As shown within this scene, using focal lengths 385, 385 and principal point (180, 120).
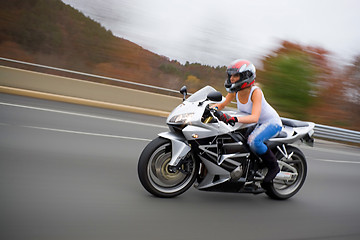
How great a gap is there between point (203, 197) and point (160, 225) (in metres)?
1.22

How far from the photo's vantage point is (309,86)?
1719cm

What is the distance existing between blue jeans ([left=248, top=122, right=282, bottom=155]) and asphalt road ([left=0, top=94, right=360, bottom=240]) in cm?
81

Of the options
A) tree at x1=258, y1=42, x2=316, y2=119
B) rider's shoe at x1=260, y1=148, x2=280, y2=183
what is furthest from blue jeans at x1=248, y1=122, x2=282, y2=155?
tree at x1=258, y1=42, x2=316, y2=119

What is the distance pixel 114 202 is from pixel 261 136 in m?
1.98

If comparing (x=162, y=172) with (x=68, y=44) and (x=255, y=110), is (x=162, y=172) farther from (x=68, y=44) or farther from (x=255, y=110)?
(x=68, y=44)

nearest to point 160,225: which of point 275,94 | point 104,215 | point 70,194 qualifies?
point 104,215

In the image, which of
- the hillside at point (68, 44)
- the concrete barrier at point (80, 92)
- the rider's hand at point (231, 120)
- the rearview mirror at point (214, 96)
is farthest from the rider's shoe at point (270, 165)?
the hillside at point (68, 44)

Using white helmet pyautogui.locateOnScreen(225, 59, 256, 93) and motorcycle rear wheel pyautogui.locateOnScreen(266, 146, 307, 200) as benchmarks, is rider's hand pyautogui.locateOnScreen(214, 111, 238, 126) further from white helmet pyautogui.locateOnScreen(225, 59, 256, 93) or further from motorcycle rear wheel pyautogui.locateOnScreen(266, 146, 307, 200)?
motorcycle rear wheel pyautogui.locateOnScreen(266, 146, 307, 200)

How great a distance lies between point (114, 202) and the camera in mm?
4359

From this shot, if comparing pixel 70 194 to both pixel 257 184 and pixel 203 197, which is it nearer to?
pixel 203 197

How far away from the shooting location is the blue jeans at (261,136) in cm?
485

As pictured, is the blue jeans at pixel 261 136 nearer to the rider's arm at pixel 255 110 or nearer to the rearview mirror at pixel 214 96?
the rider's arm at pixel 255 110

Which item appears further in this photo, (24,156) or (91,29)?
(91,29)

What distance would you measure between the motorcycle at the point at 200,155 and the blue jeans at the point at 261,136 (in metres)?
0.11
